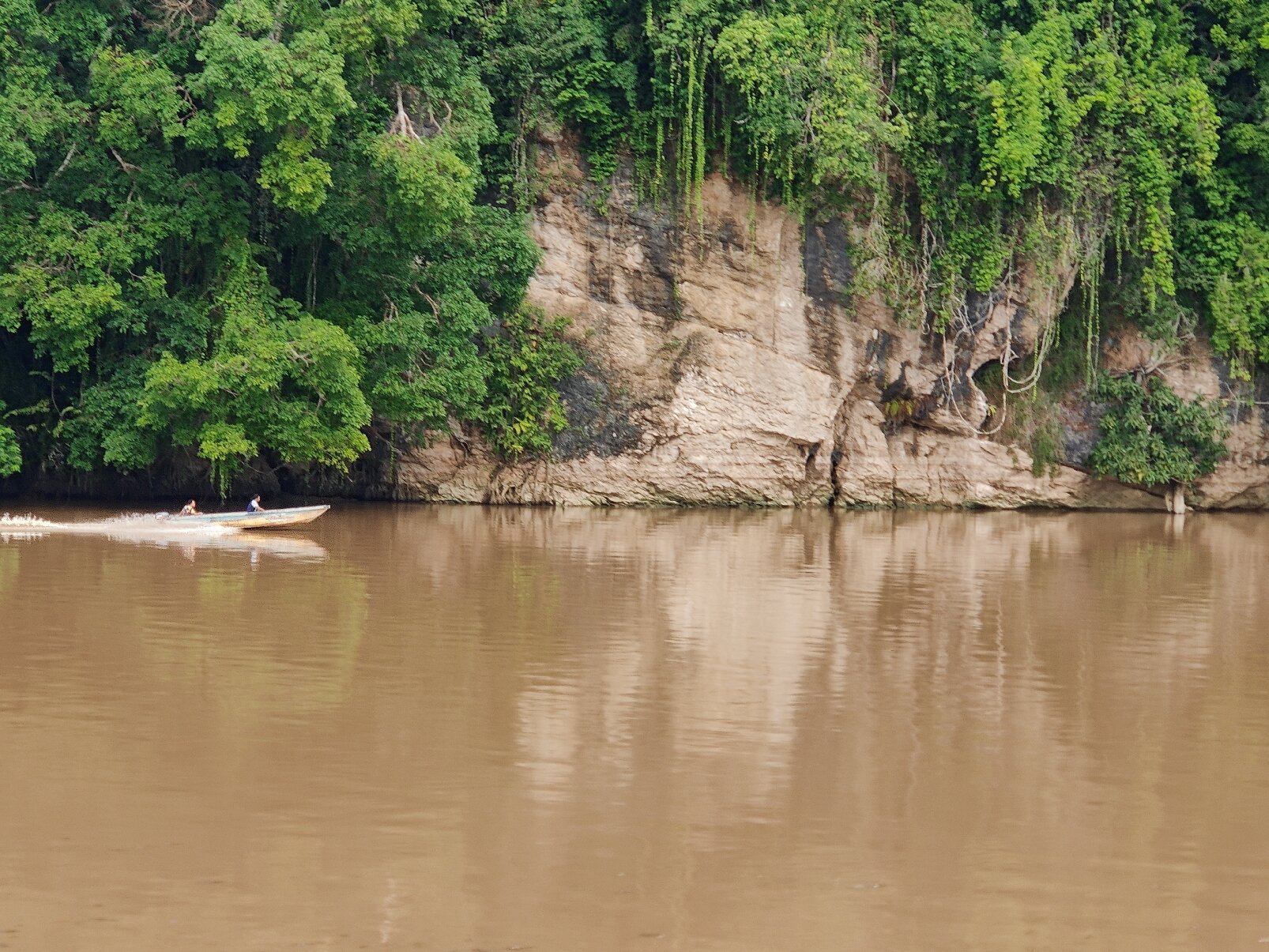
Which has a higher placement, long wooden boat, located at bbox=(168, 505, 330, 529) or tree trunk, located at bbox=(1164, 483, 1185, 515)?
tree trunk, located at bbox=(1164, 483, 1185, 515)

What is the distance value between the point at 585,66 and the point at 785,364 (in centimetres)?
591

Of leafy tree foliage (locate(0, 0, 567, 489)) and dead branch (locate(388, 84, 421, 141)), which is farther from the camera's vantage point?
dead branch (locate(388, 84, 421, 141))

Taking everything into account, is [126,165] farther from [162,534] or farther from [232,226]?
[162,534]

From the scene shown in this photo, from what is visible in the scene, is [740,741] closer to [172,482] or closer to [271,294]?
[271,294]

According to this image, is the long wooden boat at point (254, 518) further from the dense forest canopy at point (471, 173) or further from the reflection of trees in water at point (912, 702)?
the reflection of trees in water at point (912, 702)

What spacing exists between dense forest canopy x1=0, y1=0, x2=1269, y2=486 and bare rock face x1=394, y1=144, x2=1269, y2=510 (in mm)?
553

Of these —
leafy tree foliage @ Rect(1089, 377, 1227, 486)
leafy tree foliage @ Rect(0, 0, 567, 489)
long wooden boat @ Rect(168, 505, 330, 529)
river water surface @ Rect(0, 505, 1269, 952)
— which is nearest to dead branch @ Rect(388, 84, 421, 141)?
leafy tree foliage @ Rect(0, 0, 567, 489)

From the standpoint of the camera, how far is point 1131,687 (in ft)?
37.7

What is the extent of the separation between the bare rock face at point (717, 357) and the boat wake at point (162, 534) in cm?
639

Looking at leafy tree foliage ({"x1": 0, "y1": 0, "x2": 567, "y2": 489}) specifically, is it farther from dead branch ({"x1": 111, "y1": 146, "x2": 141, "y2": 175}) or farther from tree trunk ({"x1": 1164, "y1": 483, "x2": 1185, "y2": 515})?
tree trunk ({"x1": 1164, "y1": 483, "x2": 1185, "y2": 515})

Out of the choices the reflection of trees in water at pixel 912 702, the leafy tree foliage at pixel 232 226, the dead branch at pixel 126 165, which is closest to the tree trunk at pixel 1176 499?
the reflection of trees in water at pixel 912 702

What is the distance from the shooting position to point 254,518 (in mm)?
20219

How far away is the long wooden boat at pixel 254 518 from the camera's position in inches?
781

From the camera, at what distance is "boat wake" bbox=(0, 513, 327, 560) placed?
61.1 ft
